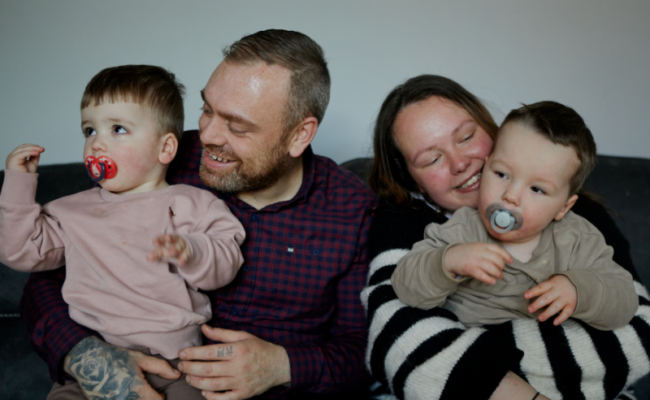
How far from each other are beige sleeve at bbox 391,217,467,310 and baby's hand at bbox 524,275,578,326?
180 millimetres

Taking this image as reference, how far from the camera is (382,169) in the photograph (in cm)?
191

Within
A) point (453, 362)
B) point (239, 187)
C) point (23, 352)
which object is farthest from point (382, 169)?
point (23, 352)

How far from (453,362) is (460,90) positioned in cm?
96

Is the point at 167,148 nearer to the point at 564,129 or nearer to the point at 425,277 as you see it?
the point at 425,277

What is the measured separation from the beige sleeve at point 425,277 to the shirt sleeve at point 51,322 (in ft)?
2.92

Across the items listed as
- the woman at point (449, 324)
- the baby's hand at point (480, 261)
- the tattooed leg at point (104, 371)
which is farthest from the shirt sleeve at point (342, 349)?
the baby's hand at point (480, 261)

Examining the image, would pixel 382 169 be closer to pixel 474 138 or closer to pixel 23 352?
pixel 474 138

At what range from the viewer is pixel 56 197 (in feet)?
6.71

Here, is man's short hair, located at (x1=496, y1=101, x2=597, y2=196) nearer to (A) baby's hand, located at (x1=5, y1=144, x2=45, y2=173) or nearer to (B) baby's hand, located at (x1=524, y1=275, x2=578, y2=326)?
(B) baby's hand, located at (x1=524, y1=275, x2=578, y2=326)

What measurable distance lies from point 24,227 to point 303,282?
33.2 inches

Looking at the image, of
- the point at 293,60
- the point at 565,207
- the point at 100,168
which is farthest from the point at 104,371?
the point at 565,207

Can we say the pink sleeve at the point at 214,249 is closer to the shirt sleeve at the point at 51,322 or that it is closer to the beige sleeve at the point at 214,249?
the beige sleeve at the point at 214,249

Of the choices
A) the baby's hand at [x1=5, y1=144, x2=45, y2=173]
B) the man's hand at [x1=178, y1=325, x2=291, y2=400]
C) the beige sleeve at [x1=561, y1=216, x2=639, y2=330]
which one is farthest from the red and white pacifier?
the beige sleeve at [x1=561, y1=216, x2=639, y2=330]

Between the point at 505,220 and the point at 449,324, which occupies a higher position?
the point at 505,220
